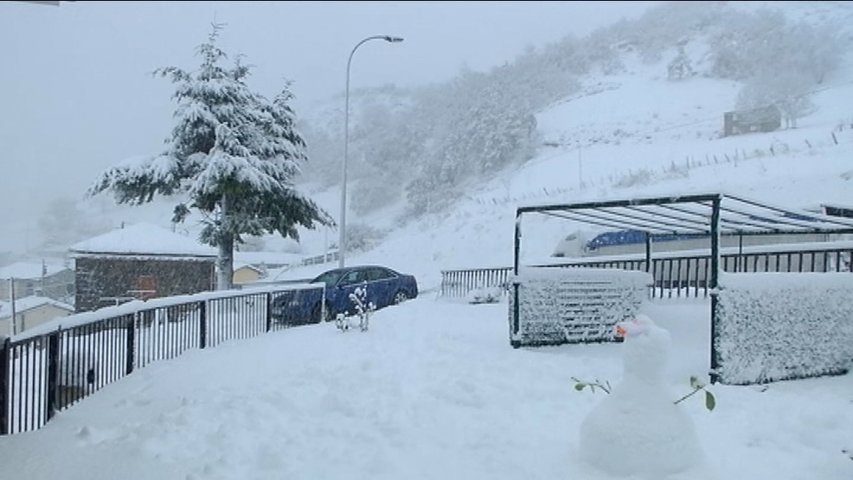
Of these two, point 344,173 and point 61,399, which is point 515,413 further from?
point 344,173

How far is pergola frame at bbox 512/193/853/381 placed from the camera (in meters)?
4.94

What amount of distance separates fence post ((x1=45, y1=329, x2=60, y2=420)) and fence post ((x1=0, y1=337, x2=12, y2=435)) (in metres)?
0.42

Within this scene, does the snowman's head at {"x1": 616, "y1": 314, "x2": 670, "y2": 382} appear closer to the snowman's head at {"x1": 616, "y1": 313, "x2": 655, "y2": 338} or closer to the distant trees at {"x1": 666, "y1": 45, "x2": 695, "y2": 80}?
the snowman's head at {"x1": 616, "y1": 313, "x2": 655, "y2": 338}

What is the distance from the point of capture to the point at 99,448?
11.3ft

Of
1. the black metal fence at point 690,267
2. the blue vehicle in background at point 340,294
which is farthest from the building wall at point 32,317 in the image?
the black metal fence at point 690,267

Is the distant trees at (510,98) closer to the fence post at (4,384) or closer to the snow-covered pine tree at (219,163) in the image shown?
the snow-covered pine tree at (219,163)

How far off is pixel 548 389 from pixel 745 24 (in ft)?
29.0

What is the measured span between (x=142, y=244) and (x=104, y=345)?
1.40m

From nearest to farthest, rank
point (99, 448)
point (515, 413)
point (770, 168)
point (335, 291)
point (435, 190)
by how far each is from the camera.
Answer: point (99, 448) → point (515, 413) → point (770, 168) → point (335, 291) → point (435, 190)

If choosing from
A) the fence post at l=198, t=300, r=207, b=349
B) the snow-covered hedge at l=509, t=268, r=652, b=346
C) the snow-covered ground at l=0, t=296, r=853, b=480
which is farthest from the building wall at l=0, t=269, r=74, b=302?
the snow-covered hedge at l=509, t=268, r=652, b=346

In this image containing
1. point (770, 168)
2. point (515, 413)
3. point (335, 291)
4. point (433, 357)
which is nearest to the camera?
point (515, 413)

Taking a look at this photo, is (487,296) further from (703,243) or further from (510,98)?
(510,98)

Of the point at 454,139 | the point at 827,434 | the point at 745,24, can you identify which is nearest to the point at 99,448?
the point at 827,434

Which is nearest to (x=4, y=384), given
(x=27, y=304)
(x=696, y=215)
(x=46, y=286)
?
(x=27, y=304)
